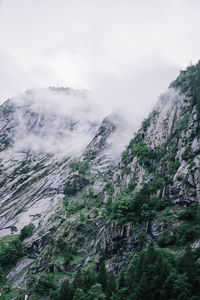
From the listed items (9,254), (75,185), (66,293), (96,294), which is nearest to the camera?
(96,294)

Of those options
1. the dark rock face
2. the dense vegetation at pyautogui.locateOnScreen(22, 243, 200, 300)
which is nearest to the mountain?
the dense vegetation at pyautogui.locateOnScreen(22, 243, 200, 300)

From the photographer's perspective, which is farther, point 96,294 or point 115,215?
point 115,215

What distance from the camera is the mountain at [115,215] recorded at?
1667 inches

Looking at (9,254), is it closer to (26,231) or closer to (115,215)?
(26,231)

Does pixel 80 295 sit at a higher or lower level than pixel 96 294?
lower

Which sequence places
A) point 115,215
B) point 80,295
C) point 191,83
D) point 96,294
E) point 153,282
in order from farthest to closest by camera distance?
point 191,83 < point 115,215 < point 80,295 < point 96,294 < point 153,282

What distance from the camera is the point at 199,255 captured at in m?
39.4

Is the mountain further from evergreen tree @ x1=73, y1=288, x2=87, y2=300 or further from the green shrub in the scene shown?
the green shrub

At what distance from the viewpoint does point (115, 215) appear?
6353 centimetres

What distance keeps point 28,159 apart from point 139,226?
110756mm

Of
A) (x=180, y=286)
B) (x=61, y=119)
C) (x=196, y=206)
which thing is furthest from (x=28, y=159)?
(x=180, y=286)

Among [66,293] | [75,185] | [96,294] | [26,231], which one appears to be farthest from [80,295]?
[75,185]

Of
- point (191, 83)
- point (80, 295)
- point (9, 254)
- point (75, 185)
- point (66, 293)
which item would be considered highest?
point (191, 83)

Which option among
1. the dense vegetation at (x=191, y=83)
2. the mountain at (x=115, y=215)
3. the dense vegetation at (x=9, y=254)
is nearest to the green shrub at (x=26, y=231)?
the mountain at (x=115, y=215)
